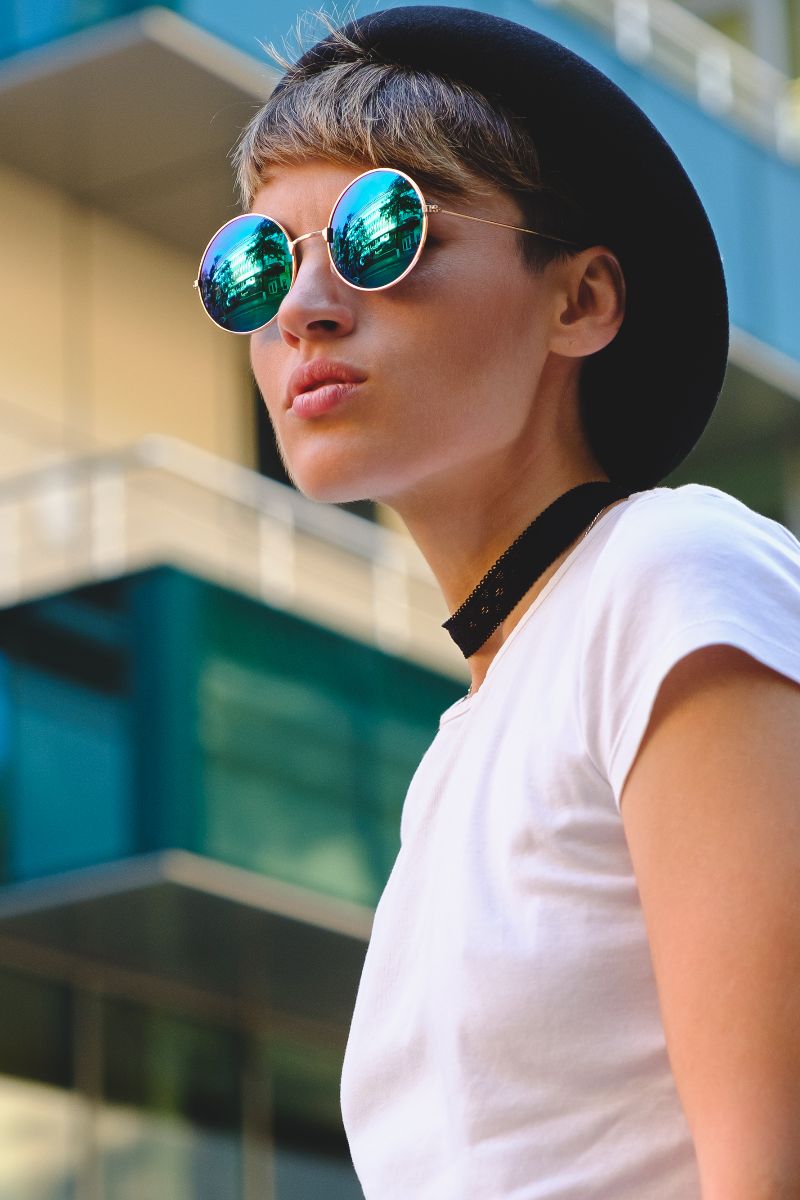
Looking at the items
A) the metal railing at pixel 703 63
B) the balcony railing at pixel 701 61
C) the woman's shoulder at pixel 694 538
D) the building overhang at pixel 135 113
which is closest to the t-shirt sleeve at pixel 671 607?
the woman's shoulder at pixel 694 538

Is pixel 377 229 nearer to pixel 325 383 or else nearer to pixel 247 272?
pixel 325 383

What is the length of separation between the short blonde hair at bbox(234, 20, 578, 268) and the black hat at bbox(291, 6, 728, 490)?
18 mm

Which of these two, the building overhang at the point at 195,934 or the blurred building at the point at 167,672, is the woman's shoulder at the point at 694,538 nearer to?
the blurred building at the point at 167,672

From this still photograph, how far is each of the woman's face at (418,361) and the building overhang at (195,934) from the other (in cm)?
868

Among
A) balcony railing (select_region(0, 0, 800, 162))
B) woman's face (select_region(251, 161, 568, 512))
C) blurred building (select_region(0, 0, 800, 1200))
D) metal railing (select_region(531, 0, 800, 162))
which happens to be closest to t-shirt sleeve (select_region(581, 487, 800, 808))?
woman's face (select_region(251, 161, 568, 512))

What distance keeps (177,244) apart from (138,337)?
667mm

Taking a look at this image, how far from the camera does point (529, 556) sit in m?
2.16

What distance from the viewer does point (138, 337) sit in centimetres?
1303

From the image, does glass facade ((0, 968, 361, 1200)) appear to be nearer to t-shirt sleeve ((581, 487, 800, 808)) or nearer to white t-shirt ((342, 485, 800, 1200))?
white t-shirt ((342, 485, 800, 1200))

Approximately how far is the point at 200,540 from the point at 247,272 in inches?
349

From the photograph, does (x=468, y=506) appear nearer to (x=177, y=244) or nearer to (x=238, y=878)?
(x=238, y=878)

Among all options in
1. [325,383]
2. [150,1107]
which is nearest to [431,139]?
[325,383]

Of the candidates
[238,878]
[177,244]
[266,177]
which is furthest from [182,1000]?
[266,177]

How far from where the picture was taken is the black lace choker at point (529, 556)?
7.02ft
